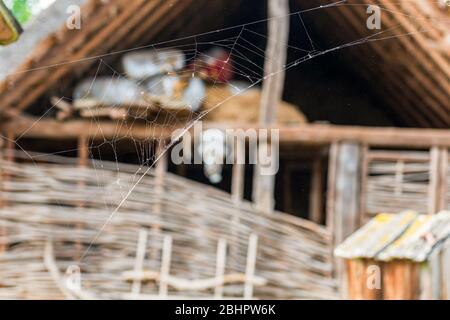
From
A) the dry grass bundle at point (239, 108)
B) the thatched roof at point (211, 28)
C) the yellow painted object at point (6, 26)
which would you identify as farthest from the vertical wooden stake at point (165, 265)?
the yellow painted object at point (6, 26)

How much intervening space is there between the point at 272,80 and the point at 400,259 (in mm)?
1301

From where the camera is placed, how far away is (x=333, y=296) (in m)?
4.58

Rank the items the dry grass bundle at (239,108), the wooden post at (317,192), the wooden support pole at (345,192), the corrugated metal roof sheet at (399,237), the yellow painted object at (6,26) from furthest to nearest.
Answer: the wooden post at (317,192) → the dry grass bundle at (239,108) → the wooden support pole at (345,192) → the corrugated metal roof sheet at (399,237) → the yellow painted object at (6,26)

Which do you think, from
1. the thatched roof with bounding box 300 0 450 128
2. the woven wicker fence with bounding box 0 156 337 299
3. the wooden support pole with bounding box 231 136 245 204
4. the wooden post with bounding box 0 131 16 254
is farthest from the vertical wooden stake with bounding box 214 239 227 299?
the thatched roof with bounding box 300 0 450 128

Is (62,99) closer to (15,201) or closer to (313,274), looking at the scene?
(15,201)

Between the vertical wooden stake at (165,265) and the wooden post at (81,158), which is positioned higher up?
the wooden post at (81,158)

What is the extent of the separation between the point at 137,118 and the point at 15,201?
2.77ft

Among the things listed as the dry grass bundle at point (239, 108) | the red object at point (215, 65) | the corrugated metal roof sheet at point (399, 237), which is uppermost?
the red object at point (215, 65)

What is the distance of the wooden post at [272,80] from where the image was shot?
15.1 feet

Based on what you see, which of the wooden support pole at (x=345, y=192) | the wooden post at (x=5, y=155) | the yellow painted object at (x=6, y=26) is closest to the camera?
the yellow painted object at (x=6, y=26)

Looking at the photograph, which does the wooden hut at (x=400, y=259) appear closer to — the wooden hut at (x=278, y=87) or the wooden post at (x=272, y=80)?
the wooden hut at (x=278, y=87)

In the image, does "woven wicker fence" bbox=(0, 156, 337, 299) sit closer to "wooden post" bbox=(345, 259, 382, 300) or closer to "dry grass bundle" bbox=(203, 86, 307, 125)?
"wooden post" bbox=(345, 259, 382, 300)

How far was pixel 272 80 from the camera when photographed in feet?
15.3
